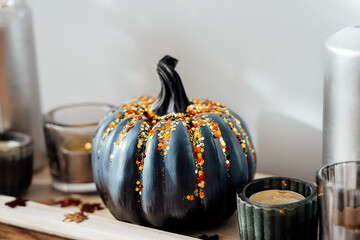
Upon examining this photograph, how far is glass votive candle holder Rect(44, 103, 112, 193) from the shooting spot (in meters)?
0.93

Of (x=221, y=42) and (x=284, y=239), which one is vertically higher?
(x=221, y=42)

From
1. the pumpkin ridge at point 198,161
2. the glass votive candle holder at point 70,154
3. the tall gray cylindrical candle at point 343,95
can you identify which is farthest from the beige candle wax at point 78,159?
the tall gray cylindrical candle at point 343,95

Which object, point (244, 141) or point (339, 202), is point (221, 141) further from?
point (339, 202)

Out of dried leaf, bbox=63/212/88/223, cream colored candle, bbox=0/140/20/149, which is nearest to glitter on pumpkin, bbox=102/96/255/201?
dried leaf, bbox=63/212/88/223

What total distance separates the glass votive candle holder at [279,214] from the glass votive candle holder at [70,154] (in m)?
0.31

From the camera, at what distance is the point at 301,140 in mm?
918

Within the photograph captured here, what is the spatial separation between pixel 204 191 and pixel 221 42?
283mm

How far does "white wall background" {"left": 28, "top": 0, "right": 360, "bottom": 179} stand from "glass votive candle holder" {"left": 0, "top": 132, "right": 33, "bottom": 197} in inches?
7.6

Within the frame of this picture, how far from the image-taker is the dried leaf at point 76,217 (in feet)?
2.64

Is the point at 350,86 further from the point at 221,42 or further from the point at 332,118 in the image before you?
the point at 221,42

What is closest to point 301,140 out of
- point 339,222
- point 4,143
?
point 339,222

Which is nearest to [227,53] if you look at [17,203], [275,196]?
[275,196]

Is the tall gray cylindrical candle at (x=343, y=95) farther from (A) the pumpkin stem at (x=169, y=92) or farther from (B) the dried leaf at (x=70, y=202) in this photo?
(B) the dried leaf at (x=70, y=202)

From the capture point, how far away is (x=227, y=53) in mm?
930
